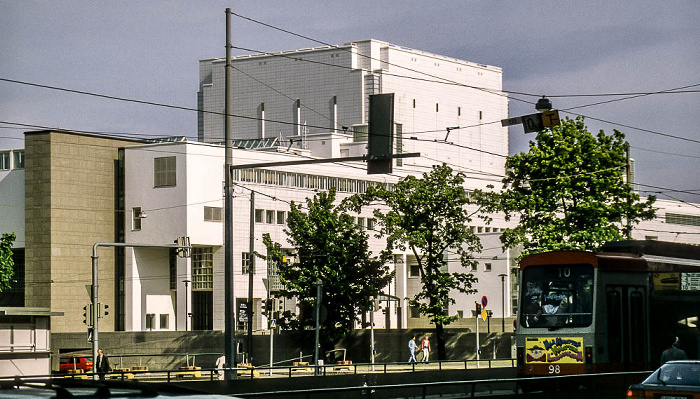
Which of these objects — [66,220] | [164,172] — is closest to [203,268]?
[164,172]

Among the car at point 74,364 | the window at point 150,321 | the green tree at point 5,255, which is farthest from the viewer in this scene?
the window at point 150,321

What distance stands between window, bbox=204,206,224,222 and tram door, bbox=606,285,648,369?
5184 centimetres

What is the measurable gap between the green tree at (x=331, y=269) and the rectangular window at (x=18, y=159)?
99.8 feet

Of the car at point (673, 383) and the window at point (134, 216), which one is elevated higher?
the window at point (134, 216)

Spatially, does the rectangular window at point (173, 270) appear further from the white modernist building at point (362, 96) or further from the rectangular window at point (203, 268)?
the white modernist building at point (362, 96)

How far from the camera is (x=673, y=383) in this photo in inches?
665

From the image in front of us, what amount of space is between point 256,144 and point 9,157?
2943 centimetres

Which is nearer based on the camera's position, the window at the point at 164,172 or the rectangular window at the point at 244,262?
the rectangular window at the point at 244,262

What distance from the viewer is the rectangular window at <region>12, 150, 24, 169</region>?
8044cm

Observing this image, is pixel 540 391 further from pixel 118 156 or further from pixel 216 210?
pixel 118 156

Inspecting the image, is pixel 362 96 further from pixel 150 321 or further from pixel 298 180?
pixel 150 321

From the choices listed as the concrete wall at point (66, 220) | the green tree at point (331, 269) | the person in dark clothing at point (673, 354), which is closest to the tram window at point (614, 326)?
the person in dark clothing at point (673, 354)

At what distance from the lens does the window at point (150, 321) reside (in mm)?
75500

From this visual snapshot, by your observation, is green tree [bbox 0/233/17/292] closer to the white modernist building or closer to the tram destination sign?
the white modernist building
